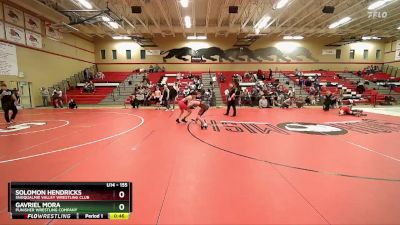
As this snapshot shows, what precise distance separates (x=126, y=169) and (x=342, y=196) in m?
2.93

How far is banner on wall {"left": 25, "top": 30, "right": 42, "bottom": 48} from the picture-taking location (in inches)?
594

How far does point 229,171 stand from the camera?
3.51 metres

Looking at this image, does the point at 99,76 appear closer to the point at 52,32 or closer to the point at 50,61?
the point at 50,61

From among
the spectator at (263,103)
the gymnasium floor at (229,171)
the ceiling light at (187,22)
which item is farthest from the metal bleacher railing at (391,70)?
the gymnasium floor at (229,171)

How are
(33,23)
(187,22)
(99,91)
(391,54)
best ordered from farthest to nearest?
(391,54), (99,91), (187,22), (33,23)

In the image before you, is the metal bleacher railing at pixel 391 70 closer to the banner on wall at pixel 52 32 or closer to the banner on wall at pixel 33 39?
the banner on wall at pixel 52 32

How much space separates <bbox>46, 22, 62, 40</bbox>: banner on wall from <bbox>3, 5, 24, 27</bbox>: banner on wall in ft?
7.90

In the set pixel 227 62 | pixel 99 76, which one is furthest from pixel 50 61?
pixel 227 62

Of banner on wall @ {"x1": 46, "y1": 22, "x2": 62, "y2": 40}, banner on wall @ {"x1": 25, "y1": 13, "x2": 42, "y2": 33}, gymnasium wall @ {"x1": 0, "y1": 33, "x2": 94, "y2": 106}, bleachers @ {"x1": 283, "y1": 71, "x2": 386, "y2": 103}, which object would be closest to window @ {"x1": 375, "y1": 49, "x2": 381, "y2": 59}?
bleachers @ {"x1": 283, "y1": 71, "x2": 386, "y2": 103}

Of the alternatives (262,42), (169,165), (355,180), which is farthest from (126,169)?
(262,42)

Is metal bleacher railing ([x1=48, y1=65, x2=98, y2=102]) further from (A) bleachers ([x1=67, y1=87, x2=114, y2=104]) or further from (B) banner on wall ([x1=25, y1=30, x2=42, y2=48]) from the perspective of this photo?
(B) banner on wall ([x1=25, y1=30, x2=42, y2=48])

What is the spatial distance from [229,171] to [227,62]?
22192mm

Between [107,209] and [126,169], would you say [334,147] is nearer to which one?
[126,169]

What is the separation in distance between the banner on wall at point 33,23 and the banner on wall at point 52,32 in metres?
0.72
